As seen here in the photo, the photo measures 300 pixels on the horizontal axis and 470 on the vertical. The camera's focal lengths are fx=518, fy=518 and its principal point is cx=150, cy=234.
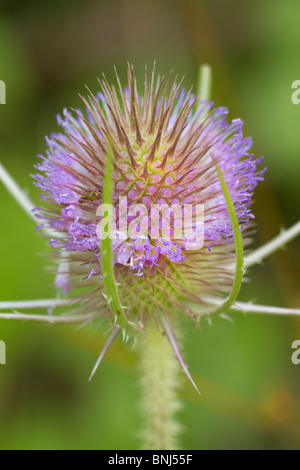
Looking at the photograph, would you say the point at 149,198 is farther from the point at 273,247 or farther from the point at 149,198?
the point at 273,247

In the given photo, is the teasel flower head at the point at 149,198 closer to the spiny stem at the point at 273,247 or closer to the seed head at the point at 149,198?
the seed head at the point at 149,198

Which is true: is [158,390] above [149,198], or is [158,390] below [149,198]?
below

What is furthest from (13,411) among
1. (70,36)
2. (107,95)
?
(70,36)

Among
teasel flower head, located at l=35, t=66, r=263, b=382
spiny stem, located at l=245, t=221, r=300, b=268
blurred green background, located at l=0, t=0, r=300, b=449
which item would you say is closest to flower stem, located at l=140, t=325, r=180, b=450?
teasel flower head, located at l=35, t=66, r=263, b=382

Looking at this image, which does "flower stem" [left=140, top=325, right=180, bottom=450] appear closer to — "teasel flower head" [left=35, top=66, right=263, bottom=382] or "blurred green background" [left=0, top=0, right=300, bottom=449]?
"teasel flower head" [left=35, top=66, right=263, bottom=382]

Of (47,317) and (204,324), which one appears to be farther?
(204,324)

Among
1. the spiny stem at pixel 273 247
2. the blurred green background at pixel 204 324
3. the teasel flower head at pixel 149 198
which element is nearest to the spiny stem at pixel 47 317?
the teasel flower head at pixel 149 198

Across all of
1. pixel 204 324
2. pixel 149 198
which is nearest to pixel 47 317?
pixel 149 198
